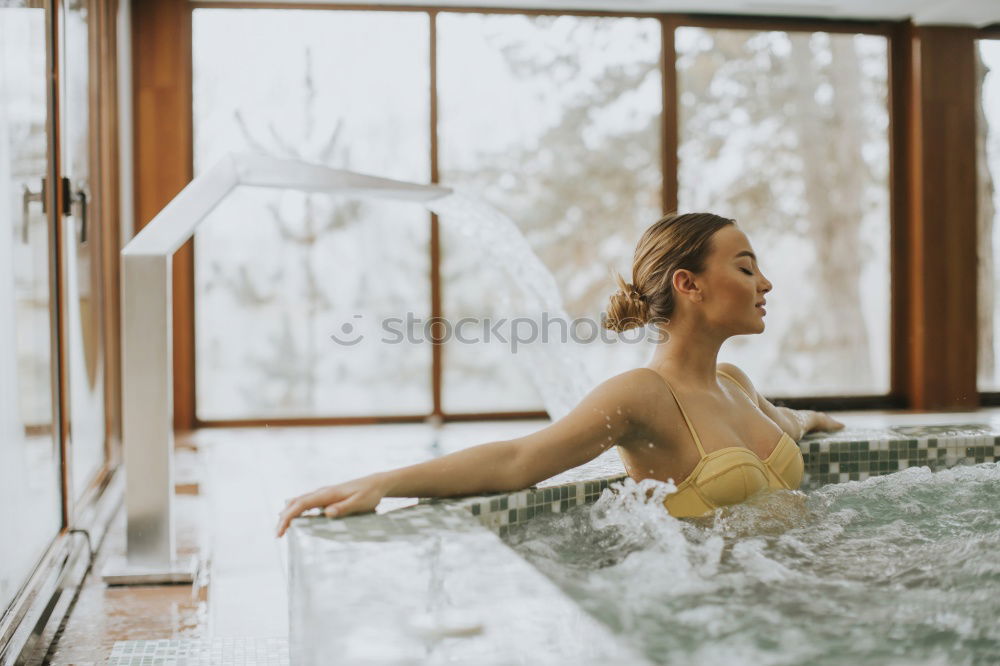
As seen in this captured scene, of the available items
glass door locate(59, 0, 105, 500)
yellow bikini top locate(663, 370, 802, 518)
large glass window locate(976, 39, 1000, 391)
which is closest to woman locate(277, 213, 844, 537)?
yellow bikini top locate(663, 370, 802, 518)

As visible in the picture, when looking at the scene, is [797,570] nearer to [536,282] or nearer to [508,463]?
[508,463]

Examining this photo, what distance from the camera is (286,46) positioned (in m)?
5.46

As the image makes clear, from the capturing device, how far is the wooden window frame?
205 inches

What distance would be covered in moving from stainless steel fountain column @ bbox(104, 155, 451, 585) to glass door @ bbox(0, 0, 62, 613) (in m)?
0.22

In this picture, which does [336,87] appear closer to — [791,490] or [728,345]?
[728,345]

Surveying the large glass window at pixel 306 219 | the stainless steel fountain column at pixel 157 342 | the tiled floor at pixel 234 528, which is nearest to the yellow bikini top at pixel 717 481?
the tiled floor at pixel 234 528

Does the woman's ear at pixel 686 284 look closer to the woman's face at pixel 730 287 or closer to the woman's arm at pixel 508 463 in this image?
the woman's face at pixel 730 287

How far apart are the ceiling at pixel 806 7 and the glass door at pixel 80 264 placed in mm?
2110

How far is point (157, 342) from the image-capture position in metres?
2.35

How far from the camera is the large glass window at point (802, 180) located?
5.83m

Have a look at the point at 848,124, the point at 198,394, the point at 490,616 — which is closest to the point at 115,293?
the point at 198,394

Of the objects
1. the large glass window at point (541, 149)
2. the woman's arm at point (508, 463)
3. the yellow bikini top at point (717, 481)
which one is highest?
the large glass window at point (541, 149)

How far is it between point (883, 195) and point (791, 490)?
15.1 ft

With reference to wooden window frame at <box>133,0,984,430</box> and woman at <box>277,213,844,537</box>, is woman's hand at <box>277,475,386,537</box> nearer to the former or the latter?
woman at <box>277,213,844,537</box>
